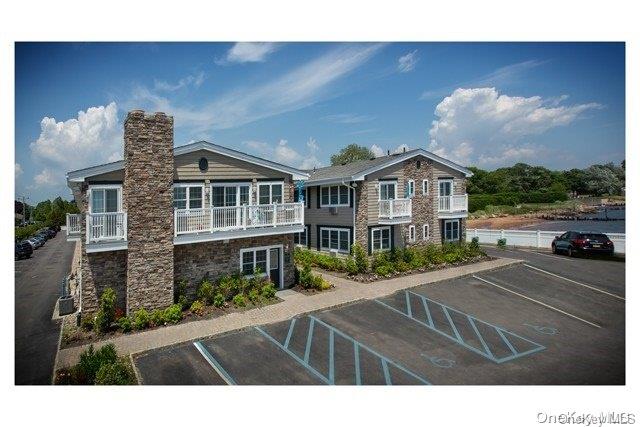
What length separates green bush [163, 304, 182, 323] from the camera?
1274 cm

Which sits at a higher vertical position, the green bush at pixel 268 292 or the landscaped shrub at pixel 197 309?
the green bush at pixel 268 292

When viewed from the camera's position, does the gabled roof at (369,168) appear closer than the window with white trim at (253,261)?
No

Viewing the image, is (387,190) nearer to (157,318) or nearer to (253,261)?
(253,261)

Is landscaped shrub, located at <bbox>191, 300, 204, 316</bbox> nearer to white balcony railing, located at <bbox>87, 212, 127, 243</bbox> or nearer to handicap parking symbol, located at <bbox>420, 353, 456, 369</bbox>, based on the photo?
white balcony railing, located at <bbox>87, 212, 127, 243</bbox>

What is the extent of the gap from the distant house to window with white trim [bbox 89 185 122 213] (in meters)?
11.5

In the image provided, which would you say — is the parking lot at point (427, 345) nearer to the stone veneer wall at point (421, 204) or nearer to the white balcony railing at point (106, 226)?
the white balcony railing at point (106, 226)

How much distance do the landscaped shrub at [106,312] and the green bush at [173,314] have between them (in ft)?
5.36

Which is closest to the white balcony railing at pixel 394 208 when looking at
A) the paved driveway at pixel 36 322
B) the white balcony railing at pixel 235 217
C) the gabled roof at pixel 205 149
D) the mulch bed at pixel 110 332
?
the gabled roof at pixel 205 149

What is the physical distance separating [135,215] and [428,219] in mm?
17161

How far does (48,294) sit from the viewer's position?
18.0 metres

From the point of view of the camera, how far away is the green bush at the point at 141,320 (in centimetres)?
1223

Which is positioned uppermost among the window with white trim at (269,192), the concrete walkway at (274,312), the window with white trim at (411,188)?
the window with white trim at (411,188)

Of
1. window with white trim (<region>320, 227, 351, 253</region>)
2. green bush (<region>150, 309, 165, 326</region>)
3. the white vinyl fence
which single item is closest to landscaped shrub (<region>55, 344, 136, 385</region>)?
green bush (<region>150, 309, 165, 326</region>)
